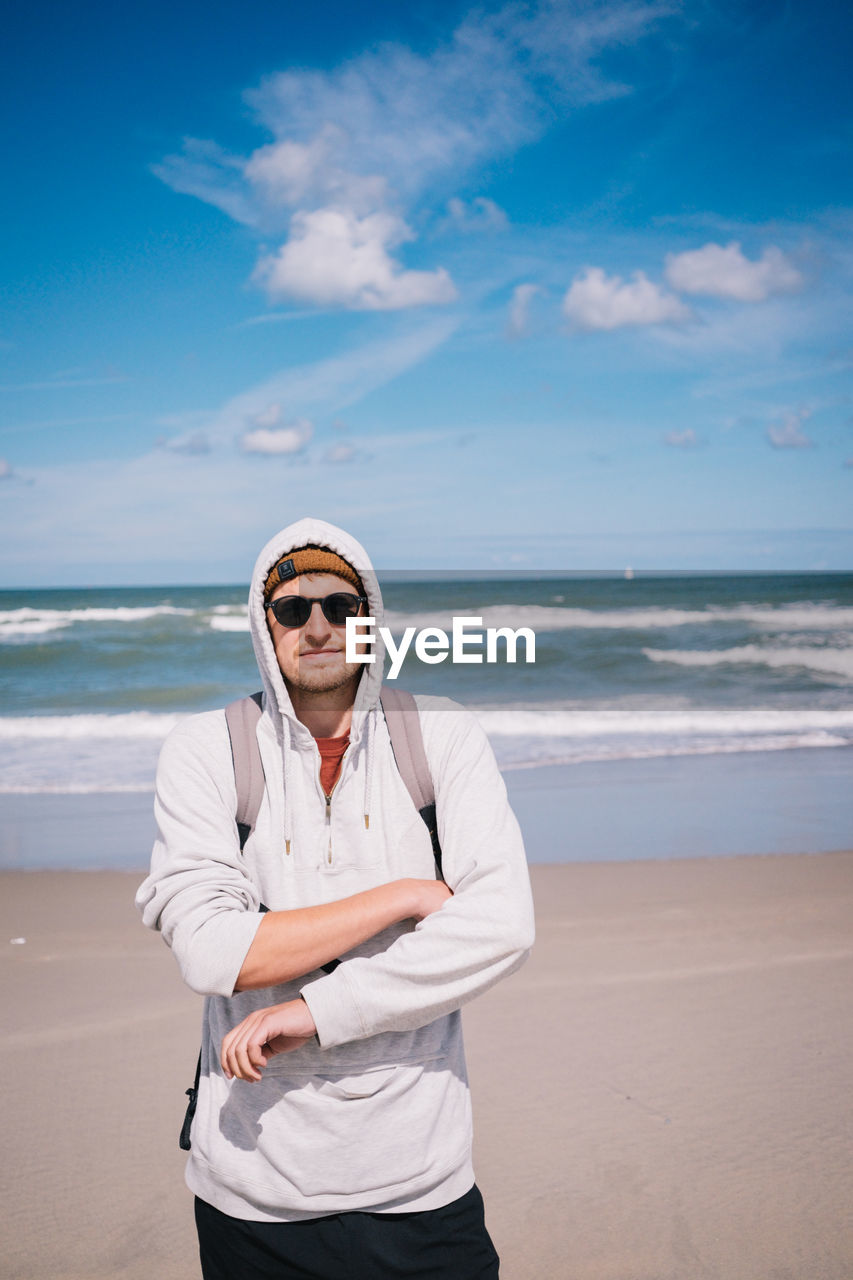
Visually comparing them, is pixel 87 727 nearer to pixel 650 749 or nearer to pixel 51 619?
pixel 650 749

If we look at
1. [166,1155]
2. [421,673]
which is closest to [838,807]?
[166,1155]

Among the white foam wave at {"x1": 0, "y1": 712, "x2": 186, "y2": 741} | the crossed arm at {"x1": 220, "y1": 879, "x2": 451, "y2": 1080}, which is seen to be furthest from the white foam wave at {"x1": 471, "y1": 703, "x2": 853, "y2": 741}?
the crossed arm at {"x1": 220, "y1": 879, "x2": 451, "y2": 1080}

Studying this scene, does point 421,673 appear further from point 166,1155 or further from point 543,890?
point 166,1155

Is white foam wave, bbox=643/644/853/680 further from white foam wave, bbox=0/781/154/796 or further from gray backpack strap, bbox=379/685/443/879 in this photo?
gray backpack strap, bbox=379/685/443/879

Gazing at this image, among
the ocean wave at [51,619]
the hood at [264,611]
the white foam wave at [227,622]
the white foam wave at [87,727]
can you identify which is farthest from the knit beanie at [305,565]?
the ocean wave at [51,619]

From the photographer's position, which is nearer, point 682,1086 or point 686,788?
point 682,1086

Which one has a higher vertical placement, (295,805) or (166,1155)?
(295,805)

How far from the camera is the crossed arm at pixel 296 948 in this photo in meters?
1.56

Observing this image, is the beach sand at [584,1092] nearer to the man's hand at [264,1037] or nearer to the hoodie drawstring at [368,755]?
the man's hand at [264,1037]

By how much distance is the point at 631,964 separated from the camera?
17.5 feet

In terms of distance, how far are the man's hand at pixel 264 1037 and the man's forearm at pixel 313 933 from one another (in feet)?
0.19

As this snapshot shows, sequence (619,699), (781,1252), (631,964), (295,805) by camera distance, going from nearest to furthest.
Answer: (295,805) → (781,1252) → (631,964) → (619,699)

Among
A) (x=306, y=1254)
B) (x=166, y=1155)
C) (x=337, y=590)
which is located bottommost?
(x=166, y=1155)

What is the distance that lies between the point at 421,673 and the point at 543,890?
1652 cm
